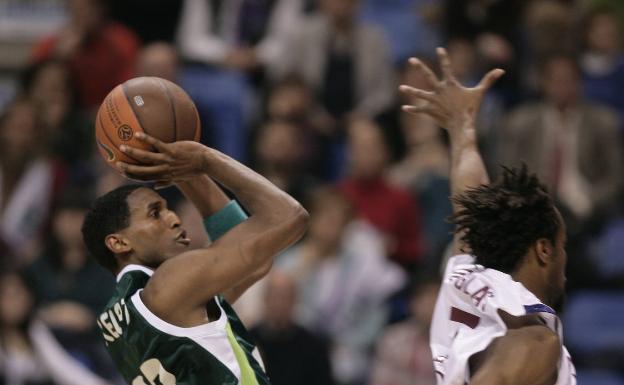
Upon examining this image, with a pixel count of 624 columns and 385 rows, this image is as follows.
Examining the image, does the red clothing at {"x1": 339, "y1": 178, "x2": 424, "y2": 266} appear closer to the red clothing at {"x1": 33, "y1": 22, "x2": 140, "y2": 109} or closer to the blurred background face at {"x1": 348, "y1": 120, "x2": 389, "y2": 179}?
the blurred background face at {"x1": 348, "y1": 120, "x2": 389, "y2": 179}

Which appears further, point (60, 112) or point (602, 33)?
point (602, 33)

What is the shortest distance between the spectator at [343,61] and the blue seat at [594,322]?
84.4 inches

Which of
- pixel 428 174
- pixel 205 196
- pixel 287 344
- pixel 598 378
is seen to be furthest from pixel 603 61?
pixel 205 196

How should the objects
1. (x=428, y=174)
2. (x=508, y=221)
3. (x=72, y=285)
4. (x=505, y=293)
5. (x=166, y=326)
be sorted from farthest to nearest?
(x=428, y=174) < (x=72, y=285) < (x=166, y=326) < (x=508, y=221) < (x=505, y=293)

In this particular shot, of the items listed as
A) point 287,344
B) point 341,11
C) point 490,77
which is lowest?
point 287,344

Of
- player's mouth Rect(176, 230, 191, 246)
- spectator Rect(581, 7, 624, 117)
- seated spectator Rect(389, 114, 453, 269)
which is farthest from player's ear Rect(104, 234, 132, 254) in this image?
spectator Rect(581, 7, 624, 117)

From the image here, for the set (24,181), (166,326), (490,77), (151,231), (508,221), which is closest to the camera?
(508,221)

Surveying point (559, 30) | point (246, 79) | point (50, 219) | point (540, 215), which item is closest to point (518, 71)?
point (559, 30)

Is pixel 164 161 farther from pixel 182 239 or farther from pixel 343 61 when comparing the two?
pixel 343 61

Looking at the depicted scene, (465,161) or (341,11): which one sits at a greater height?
(465,161)

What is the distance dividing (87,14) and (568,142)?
12.4 feet

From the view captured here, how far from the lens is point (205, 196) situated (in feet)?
17.6

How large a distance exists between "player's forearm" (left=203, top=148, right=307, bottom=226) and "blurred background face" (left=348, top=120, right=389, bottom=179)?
4416 mm

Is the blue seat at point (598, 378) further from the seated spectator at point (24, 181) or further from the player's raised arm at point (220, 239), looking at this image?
the player's raised arm at point (220, 239)
